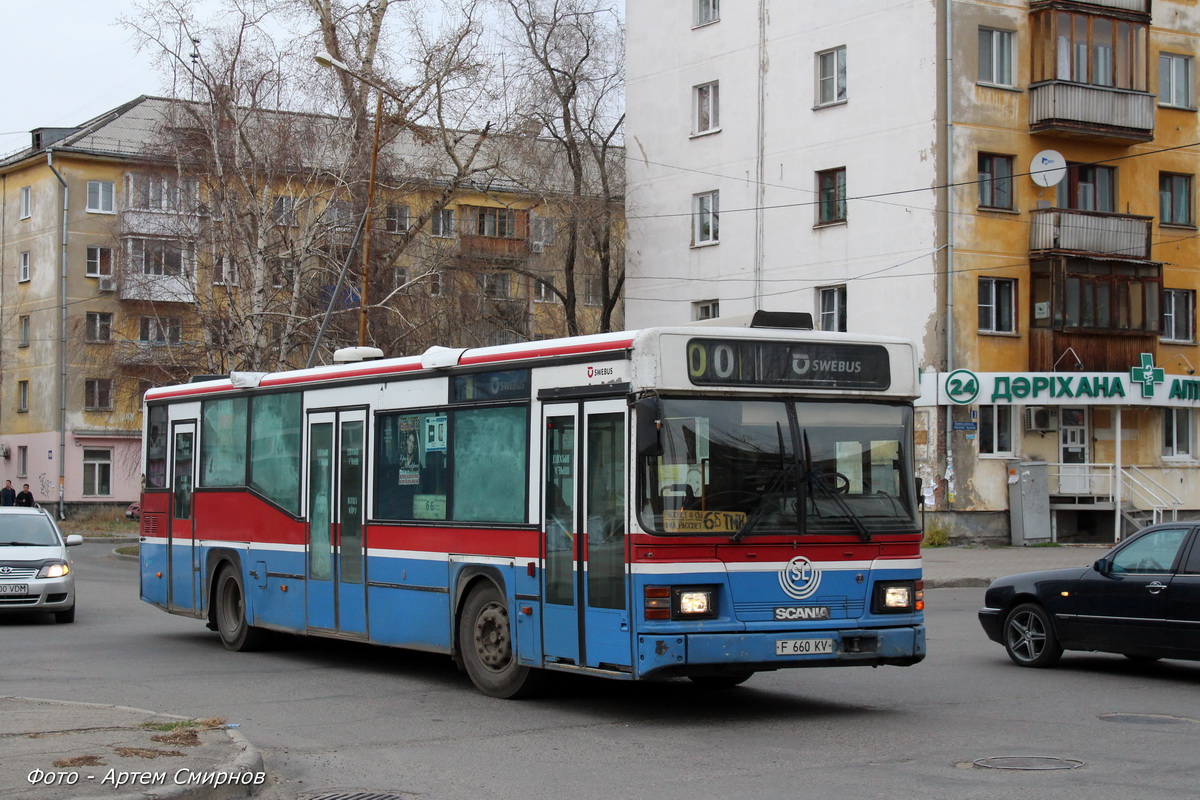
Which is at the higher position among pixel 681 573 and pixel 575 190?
pixel 575 190

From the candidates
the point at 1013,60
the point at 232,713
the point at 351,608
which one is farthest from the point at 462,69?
the point at 232,713

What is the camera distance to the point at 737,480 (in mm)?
10789

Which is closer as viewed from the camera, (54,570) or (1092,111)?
(54,570)

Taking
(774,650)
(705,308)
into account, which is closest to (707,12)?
(705,308)

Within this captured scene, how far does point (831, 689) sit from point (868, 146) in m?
28.2

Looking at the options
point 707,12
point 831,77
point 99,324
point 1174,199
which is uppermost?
point 707,12

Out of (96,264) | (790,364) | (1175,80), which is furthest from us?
(96,264)

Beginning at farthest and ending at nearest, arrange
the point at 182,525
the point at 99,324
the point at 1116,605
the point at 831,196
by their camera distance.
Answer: the point at 99,324
the point at 831,196
the point at 182,525
the point at 1116,605

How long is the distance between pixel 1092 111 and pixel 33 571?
2920cm

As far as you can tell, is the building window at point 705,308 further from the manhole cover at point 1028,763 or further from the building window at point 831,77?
the manhole cover at point 1028,763

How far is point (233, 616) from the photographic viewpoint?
1675cm

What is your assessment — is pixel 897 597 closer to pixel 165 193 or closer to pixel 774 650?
pixel 774 650

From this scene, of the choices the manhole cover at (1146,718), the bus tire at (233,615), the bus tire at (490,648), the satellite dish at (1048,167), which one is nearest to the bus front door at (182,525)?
the bus tire at (233,615)

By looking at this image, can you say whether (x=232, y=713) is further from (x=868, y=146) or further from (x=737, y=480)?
(x=868, y=146)
